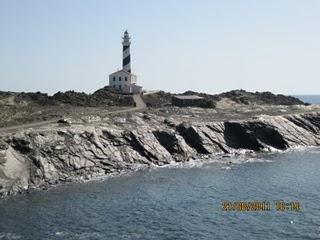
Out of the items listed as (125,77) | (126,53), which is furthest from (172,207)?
(126,53)

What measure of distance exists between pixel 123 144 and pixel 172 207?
85.8 feet

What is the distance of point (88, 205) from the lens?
55.4m

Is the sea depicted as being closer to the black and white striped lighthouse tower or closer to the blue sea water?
the blue sea water

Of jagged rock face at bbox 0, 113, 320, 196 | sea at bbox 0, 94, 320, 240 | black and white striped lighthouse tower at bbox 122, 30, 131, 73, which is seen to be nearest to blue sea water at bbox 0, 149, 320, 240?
sea at bbox 0, 94, 320, 240

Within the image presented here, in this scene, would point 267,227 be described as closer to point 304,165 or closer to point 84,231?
point 84,231

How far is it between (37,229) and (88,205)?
908 centimetres

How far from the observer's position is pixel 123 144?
79.4 metres

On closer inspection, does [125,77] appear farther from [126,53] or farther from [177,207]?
[177,207]

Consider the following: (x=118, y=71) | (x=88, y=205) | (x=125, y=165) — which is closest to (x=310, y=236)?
(x=88, y=205)

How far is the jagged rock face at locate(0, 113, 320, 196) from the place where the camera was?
6650 cm

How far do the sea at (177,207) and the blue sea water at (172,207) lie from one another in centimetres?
9

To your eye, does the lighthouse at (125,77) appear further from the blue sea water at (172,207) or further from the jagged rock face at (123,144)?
the blue sea water at (172,207)

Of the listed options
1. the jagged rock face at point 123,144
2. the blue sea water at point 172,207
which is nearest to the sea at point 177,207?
the blue sea water at point 172,207

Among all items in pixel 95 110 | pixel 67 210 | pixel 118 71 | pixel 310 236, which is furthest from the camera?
pixel 118 71
